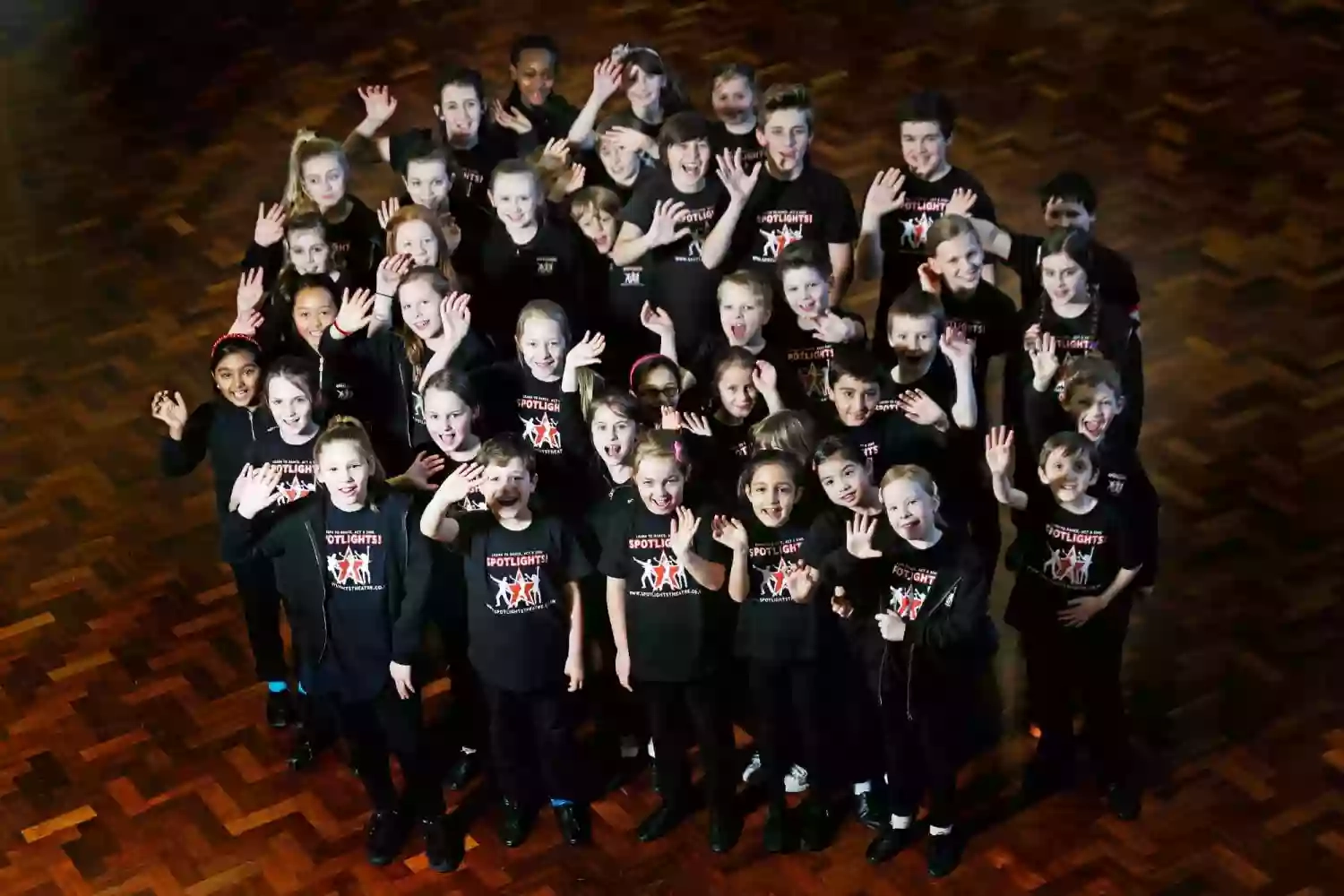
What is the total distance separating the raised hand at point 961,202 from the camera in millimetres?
4629

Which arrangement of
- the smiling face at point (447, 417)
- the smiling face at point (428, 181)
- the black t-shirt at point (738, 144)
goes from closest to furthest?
the smiling face at point (447, 417) → the smiling face at point (428, 181) → the black t-shirt at point (738, 144)

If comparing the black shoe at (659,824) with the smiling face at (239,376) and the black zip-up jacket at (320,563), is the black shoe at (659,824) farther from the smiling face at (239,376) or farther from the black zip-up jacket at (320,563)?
the smiling face at (239,376)

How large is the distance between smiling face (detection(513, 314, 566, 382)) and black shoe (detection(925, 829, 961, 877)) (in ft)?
4.74

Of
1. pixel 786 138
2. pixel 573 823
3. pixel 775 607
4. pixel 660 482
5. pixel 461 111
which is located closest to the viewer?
pixel 660 482

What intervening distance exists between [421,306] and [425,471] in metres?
0.42

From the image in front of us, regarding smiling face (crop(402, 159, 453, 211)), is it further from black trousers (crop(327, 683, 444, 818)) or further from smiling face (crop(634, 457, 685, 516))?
black trousers (crop(327, 683, 444, 818))

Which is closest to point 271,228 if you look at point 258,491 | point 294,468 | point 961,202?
point 294,468

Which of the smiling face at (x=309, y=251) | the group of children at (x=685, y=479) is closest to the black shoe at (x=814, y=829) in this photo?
the group of children at (x=685, y=479)

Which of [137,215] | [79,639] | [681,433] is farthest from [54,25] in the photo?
[681,433]

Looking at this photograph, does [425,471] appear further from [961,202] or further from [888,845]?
[961,202]

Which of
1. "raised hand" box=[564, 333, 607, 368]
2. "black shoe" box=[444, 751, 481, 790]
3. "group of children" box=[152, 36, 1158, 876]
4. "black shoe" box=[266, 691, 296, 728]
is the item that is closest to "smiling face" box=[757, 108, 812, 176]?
"group of children" box=[152, 36, 1158, 876]

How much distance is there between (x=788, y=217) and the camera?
469 cm

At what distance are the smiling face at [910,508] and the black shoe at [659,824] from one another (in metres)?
1.00

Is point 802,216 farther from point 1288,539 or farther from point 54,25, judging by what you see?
point 54,25
